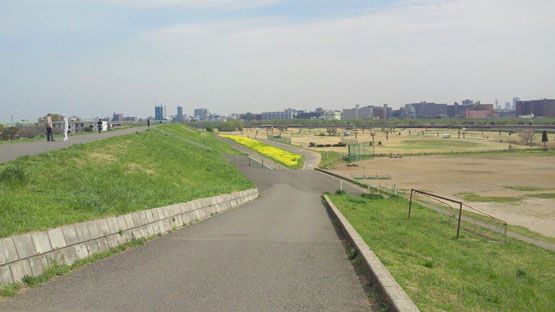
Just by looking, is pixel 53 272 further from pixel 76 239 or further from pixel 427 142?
pixel 427 142

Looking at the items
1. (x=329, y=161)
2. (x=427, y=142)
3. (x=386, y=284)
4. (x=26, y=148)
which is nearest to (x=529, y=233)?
(x=386, y=284)

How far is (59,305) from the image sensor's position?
5.99 meters

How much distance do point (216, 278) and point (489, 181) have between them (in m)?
39.7

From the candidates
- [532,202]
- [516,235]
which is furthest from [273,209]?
[532,202]

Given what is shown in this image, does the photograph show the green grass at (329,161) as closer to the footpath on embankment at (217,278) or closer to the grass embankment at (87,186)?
the grass embankment at (87,186)

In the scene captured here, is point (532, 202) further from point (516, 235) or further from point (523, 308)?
point (523, 308)

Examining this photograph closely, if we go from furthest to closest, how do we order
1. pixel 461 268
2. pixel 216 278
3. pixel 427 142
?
1. pixel 427 142
2. pixel 461 268
3. pixel 216 278

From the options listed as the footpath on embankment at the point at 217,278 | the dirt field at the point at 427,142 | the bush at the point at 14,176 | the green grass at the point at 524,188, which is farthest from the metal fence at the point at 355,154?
the bush at the point at 14,176

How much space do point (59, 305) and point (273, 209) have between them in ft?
42.4

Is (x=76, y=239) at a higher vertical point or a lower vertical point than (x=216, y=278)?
higher

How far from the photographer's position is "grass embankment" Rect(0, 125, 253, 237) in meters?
8.41

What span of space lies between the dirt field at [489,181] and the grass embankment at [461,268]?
6.30 m

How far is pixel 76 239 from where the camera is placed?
319 inches

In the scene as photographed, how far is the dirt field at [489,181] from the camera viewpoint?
1085 inches
